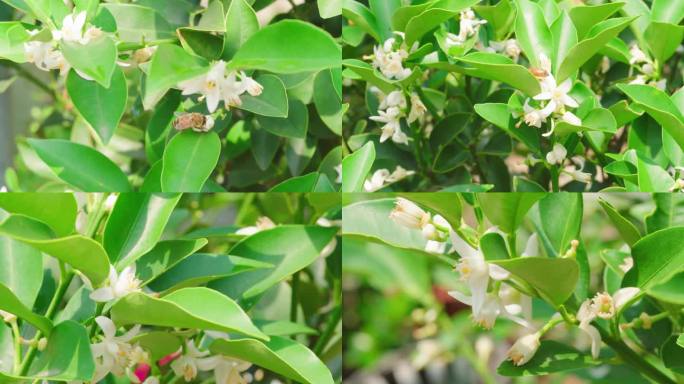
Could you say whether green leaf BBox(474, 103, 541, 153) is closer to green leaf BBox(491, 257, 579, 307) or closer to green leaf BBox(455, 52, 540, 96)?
green leaf BBox(455, 52, 540, 96)

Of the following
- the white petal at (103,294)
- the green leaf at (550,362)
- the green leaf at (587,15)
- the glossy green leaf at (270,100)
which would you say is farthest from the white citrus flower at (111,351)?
the green leaf at (587,15)

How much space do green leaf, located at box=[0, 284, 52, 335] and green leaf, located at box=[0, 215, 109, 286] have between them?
2.1 inches

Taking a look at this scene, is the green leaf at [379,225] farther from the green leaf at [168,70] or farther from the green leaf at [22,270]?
the green leaf at [22,270]

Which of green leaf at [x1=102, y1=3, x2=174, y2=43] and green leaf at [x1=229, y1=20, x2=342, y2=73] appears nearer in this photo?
green leaf at [x1=229, y1=20, x2=342, y2=73]

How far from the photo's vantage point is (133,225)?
782mm

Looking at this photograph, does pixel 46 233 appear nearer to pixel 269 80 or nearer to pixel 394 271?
pixel 269 80

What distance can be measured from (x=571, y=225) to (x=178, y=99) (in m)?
0.52

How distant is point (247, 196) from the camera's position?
1.22 meters

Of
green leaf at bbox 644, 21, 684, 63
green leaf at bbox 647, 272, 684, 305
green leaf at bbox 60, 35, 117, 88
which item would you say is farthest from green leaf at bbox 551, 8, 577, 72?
green leaf at bbox 60, 35, 117, 88

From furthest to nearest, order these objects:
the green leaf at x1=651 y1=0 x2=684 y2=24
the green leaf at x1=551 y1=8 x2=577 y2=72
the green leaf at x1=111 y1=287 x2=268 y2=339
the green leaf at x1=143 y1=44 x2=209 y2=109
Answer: the green leaf at x1=651 y1=0 x2=684 y2=24 < the green leaf at x1=551 y1=8 x2=577 y2=72 < the green leaf at x1=143 y1=44 x2=209 y2=109 < the green leaf at x1=111 y1=287 x2=268 y2=339

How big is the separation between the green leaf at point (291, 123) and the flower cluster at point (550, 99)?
0.27 metres

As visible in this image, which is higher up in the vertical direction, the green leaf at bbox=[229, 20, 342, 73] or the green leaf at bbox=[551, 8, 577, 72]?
the green leaf at bbox=[229, 20, 342, 73]

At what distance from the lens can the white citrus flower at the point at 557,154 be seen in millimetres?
884

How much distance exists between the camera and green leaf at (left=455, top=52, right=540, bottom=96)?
2.64 ft
